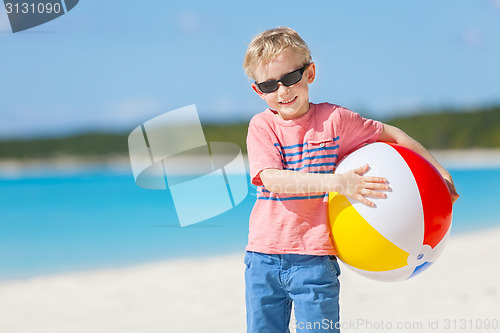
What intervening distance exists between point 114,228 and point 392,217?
1091 cm

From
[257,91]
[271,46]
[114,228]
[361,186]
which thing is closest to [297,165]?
[361,186]

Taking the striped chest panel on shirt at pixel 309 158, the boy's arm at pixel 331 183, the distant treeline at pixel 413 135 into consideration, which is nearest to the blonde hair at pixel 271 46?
the striped chest panel on shirt at pixel 309 158

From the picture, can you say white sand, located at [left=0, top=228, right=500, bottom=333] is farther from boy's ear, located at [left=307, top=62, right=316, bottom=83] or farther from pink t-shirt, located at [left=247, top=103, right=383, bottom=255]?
boy's ear, located at [left=307, top=62, right=316, bottom=83]

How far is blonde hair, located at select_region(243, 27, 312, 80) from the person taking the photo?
271 centimetres

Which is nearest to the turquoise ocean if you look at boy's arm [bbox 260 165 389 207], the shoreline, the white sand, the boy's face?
the white sand

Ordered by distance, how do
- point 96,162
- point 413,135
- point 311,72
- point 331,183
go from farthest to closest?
1. point 413,135
2. point 96,162
3. point 311,72
4. point 331,183

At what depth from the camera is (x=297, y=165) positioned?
2721 millimetres

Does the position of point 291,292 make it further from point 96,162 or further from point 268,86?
point 96,162

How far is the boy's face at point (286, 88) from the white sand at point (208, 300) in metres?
2.59

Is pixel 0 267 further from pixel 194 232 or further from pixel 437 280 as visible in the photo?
pixel 437 280

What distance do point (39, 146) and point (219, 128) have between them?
11609 millimetres

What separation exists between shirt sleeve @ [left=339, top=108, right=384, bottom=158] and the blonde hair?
12.2 inches

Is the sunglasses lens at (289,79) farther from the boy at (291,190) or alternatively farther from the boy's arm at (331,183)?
the boy's arm at (331,183)

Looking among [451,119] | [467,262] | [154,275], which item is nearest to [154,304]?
[154,275]
